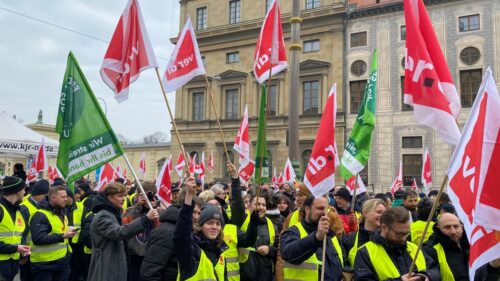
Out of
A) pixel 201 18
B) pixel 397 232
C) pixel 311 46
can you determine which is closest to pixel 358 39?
pixel 311 46

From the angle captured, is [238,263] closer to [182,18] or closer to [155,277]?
[155,277]

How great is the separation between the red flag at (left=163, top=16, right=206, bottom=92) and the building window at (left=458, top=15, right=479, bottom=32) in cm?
2270

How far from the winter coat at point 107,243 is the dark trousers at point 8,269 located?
5.51 ft

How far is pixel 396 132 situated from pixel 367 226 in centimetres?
2245

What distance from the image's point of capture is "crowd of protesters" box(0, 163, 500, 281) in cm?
351

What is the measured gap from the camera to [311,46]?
1155 inches

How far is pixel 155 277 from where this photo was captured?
4.07m

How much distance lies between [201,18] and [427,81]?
32445 millimetres

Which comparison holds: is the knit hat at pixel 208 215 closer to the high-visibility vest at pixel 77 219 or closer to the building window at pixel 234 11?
the high-visibility vest at pixel 77 219

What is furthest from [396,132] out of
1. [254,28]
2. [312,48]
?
[254,28]

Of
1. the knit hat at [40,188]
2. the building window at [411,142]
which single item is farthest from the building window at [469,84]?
the knit hat at [40,188]

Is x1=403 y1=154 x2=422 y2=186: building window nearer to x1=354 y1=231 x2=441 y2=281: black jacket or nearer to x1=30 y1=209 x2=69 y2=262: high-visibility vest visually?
x1=30 y1=209 x2=69 y2=262: high-visibility vest

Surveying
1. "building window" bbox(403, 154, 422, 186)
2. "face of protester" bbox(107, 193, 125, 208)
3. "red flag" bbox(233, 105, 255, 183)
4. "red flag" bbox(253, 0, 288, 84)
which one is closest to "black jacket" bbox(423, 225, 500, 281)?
"face of protester" bbox(107, 193, 125, 208)

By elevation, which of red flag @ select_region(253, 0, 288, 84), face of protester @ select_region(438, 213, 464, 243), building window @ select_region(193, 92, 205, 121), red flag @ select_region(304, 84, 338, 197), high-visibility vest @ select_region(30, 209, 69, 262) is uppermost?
building window @ select_region(193, 92, 205, 121)
